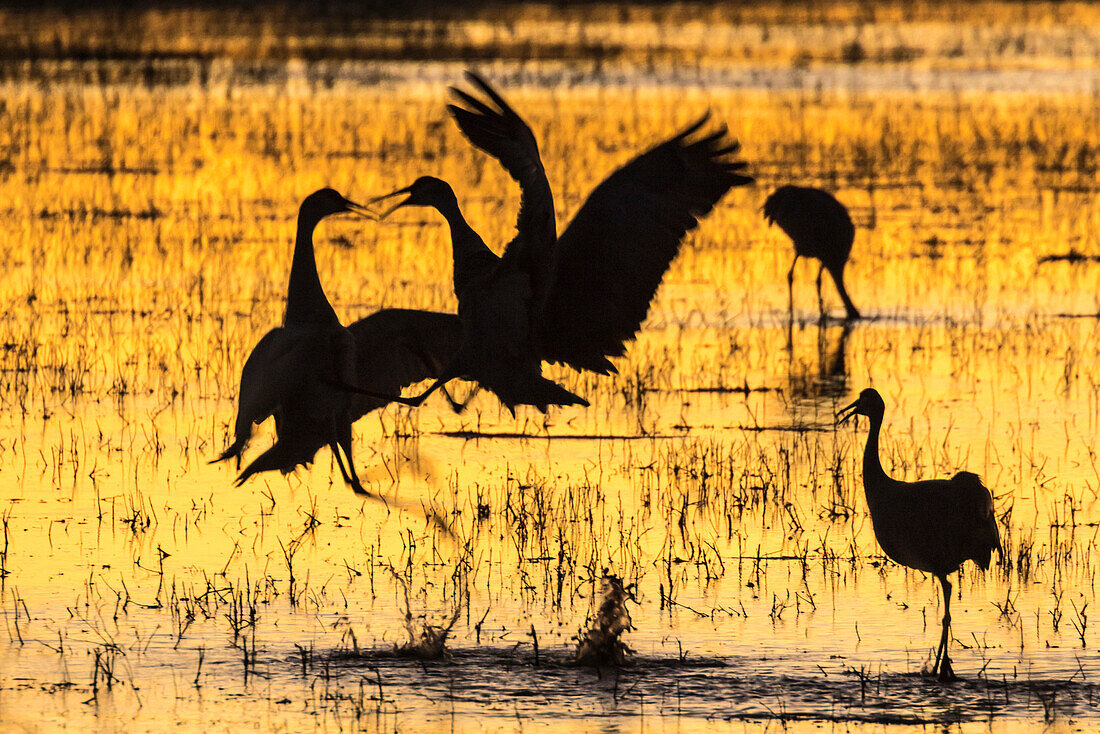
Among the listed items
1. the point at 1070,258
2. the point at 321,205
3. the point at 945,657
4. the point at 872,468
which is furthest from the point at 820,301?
the point at 945,657

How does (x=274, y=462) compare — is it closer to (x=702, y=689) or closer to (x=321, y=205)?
(x=321, y=205)

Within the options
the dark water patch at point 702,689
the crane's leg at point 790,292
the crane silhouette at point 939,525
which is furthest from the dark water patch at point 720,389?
the dark water patch at point 702,689

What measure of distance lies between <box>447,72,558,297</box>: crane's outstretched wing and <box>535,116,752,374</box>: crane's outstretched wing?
17 cm

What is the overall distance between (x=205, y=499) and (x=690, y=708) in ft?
11.2

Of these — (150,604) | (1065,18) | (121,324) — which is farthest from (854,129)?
(1065,18)

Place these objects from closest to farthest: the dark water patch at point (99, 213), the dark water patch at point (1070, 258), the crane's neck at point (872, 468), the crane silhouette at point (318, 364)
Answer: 1. the crane's neck at point (872, 468)
2. the crane silhouette at point (318, 364)
3. the dark water patch at point (1070, 258)
4. the dark water patch at point (99, 213)

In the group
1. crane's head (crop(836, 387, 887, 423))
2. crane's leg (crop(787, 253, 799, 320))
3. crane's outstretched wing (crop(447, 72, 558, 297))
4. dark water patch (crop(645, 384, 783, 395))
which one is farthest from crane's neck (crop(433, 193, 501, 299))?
crane's leg (crop(787, 253, 799, 320))

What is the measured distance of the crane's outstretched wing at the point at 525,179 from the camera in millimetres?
7988

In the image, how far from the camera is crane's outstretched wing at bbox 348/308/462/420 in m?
9.70

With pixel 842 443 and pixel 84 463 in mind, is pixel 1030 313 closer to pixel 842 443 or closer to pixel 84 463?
pixel 842 443

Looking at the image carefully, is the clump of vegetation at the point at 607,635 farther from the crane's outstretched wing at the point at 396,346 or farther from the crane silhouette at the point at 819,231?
the crane silhouette at the point at 819,231

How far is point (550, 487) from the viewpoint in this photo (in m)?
9.59

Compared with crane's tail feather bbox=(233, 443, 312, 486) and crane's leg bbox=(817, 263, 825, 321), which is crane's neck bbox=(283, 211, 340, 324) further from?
Answer: crane's leg bbox=(817, 263, 825, 321)

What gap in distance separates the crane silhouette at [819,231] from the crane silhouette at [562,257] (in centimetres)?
591
